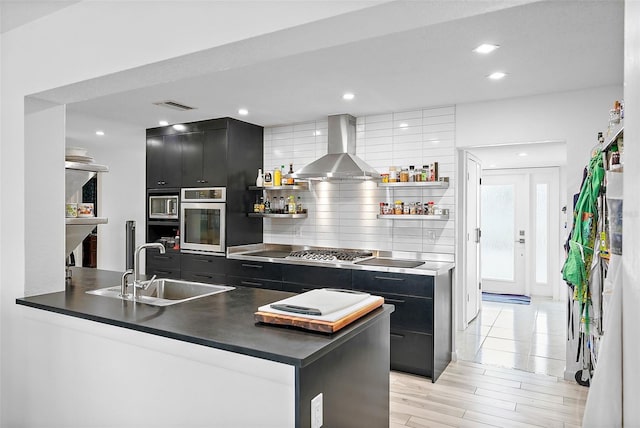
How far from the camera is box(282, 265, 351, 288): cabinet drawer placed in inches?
158

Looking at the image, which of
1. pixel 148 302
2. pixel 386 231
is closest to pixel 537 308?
pixel 386 231

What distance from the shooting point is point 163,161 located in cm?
533

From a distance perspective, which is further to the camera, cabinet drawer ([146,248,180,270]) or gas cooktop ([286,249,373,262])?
cabinet drawer ([146,248,180,270])

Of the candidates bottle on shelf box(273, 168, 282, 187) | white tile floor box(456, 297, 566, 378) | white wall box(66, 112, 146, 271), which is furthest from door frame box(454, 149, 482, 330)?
white wall box(66, 112, 146, 271)

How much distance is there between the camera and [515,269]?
6965 millimetres

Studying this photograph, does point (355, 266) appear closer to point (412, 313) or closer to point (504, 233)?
point (412, 313)

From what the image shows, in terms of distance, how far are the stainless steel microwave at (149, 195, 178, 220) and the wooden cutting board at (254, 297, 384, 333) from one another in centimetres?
364

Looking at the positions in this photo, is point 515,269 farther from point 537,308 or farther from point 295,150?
point 295,150

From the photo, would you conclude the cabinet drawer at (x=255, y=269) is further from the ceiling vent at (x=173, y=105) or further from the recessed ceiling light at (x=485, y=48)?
the recessed ceiling light at (x=485, y=48)

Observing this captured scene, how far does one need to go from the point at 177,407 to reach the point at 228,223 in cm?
307

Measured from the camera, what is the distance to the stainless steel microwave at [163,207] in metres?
5.25

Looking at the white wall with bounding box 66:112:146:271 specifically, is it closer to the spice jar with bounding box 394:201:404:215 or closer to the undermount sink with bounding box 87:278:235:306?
the undermount sink with bounding box 87:278:235:306

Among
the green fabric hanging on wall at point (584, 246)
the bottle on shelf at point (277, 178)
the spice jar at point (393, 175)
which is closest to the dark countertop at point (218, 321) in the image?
the green fabric hanging on wall at point (584, 246)

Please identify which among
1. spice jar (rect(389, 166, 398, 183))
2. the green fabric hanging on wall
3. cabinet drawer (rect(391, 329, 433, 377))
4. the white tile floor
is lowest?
the white tile floor
